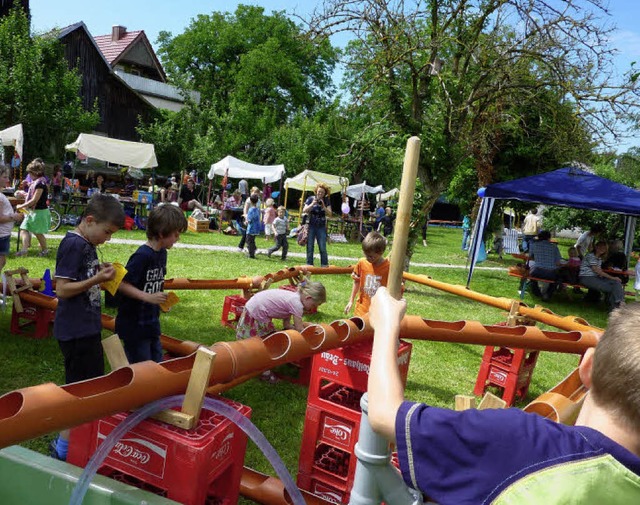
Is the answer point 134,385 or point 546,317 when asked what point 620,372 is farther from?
point 546,317

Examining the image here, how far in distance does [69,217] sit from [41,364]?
12173 mm

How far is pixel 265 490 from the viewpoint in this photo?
3061mm

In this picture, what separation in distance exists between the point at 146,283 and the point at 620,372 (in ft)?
10.5

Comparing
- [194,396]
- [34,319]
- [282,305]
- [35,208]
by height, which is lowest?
[34,319]

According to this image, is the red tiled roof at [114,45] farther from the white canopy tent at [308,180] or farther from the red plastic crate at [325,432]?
the red plastic crate at [325,432]

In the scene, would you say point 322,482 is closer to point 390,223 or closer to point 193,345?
point 193,345

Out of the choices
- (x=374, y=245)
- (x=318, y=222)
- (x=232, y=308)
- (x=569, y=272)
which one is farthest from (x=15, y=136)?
(x=569, y=272)

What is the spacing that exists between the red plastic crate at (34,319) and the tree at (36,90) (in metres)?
18.2

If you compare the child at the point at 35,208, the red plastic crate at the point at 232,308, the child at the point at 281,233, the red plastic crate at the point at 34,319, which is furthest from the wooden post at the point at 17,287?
the child at the point at 281,233

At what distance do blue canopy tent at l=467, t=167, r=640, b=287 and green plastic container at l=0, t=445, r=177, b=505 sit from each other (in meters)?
11.1

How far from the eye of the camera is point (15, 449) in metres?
2.02

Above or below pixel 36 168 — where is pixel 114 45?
above

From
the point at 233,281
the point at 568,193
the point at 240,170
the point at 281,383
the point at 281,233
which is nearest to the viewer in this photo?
the point at 281,383

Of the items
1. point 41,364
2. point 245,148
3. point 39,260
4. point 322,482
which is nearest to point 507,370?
point 322,482
